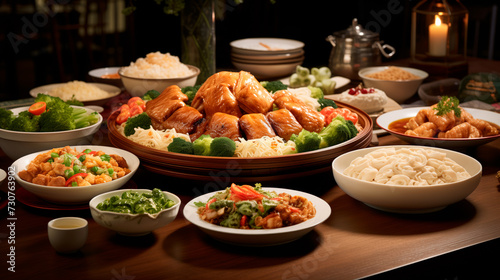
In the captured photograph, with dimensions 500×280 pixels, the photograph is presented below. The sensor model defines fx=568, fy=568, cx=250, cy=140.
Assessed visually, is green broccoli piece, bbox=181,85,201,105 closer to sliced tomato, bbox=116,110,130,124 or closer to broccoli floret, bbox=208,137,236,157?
sliced tomato, bbox=116,110,130,124

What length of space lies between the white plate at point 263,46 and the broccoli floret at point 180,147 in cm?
217

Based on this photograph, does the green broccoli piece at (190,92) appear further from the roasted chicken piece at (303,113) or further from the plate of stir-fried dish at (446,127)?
the plate of stir-fried dish at (446,127)

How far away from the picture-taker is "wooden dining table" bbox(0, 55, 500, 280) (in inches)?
72.6

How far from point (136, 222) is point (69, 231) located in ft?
0.72

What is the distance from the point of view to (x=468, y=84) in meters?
3.93

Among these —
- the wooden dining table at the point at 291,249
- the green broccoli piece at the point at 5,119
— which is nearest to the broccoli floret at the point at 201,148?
the wooden dining table at the point at 291,249

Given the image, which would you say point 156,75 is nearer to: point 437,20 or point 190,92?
point 190,92

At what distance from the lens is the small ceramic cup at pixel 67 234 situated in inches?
74.0

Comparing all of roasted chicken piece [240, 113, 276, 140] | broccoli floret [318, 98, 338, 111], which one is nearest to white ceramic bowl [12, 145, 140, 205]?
roasted chicken piece [240, 113, 276, 140]

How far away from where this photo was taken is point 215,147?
2.43 m

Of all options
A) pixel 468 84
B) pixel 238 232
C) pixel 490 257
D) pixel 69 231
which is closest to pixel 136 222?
pixel 69 231

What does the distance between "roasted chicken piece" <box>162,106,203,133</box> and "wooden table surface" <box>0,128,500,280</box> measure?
714 mm

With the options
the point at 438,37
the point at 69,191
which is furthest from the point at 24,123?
the point at 438,37

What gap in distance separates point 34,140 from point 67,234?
0.92 meters
